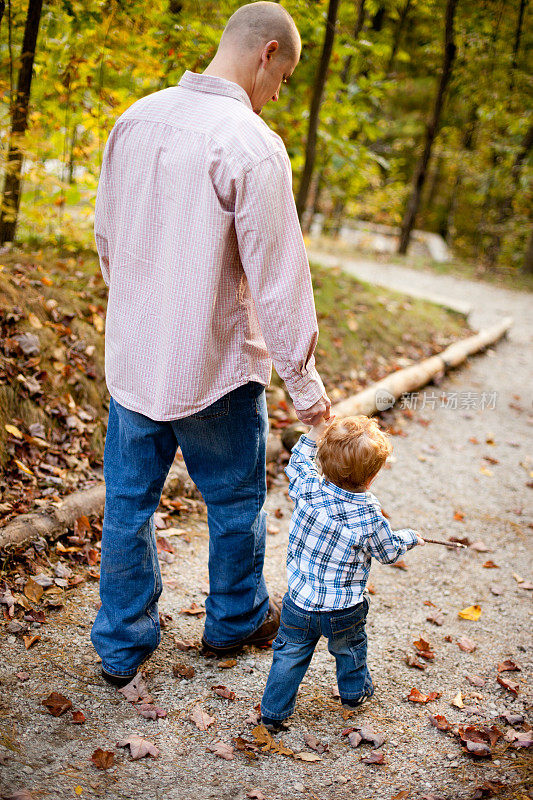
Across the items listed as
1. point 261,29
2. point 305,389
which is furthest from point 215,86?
point 305,389

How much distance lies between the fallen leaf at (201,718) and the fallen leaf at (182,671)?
186 millimetres

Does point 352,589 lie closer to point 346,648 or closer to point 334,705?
point 346,648

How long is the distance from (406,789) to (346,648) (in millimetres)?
512

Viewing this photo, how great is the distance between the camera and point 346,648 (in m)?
2.52

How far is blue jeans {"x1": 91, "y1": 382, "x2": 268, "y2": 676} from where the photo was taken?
238 cm

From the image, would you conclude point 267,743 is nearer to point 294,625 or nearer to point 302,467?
point 294,625

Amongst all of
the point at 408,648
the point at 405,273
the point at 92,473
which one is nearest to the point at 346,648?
the point at 408,648

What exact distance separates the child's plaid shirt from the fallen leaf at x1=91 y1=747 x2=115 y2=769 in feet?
2.72

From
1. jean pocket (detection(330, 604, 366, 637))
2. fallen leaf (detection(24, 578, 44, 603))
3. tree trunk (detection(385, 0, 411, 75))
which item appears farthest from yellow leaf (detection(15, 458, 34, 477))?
tree trunk (detection(385, 0, 411, 75))

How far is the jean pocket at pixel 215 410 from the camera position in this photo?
2.30 meters

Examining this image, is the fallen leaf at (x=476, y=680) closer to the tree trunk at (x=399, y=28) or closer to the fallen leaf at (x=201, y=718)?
the fallen leaf at (x=201, y=718)

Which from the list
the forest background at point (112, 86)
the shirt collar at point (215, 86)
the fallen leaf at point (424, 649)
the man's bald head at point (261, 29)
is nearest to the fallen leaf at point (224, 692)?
the fallen leaf at point (424, 649)

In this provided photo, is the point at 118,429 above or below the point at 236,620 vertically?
above

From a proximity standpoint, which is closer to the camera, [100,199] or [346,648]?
[100,199]
